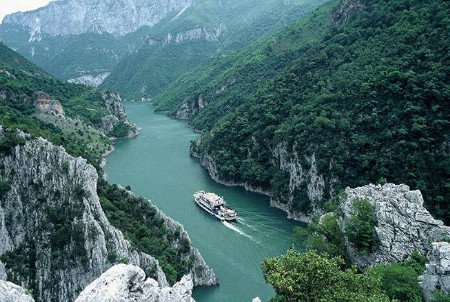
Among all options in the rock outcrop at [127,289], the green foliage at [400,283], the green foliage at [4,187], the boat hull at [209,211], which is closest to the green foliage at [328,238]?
the green foliage at [400,283]

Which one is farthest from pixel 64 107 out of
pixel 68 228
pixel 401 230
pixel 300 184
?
pixel 401 230

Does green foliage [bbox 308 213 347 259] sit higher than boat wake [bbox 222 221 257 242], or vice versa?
green foliage [bbox 308 213 347 259]

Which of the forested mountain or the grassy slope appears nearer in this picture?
the grassy slope

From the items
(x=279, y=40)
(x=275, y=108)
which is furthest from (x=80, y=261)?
(x=279, y=40)

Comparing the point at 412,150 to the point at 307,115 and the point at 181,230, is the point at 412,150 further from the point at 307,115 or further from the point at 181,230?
the point at 181,230

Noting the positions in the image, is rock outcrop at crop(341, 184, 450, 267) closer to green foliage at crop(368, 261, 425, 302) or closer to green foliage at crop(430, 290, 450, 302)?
green foliage at crop(368, 261, 425, 302)

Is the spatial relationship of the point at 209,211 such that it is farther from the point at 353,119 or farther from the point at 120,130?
the point at 120,130

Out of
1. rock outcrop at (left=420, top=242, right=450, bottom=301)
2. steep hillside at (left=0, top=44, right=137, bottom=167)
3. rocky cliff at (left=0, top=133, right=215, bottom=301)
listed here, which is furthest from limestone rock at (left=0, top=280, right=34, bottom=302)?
steep hillside at (left=0, top=44, right=137, bottom=167)
